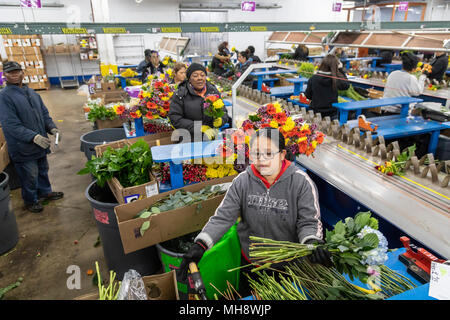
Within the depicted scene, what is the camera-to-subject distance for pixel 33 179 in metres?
3.78

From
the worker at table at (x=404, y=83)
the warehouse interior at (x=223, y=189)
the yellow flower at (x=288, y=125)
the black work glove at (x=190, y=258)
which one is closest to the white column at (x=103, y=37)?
the warehouse interior at (x=223, y=189)

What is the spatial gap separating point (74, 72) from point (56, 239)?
11997 mm

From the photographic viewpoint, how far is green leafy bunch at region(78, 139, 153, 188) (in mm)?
2594

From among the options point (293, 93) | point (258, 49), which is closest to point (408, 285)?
point (293, 93)

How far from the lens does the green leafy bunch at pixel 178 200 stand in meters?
2.18

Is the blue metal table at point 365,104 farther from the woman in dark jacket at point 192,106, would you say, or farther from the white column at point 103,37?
the white column at point 103,37

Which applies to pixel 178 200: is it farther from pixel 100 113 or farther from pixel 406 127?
pixel 406 127

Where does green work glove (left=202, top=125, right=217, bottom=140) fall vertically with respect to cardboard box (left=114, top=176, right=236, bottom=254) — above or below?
above

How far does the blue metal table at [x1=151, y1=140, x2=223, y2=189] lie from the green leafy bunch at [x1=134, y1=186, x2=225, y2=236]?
0.14 metres

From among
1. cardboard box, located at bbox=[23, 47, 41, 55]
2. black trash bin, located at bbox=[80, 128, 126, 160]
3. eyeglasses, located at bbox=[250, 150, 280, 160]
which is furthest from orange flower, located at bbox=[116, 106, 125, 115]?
cardboard box, located at bbox=[23, 47, 41, 55]

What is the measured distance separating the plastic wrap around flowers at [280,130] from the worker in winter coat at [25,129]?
258 centimetres

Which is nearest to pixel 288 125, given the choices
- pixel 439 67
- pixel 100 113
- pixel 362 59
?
pixel 100 113

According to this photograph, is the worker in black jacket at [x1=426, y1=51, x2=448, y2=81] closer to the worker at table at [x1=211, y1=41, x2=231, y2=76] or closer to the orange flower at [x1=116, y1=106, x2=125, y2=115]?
the worker at table at [x1=211, y1=41, x2=231, y2=76]
